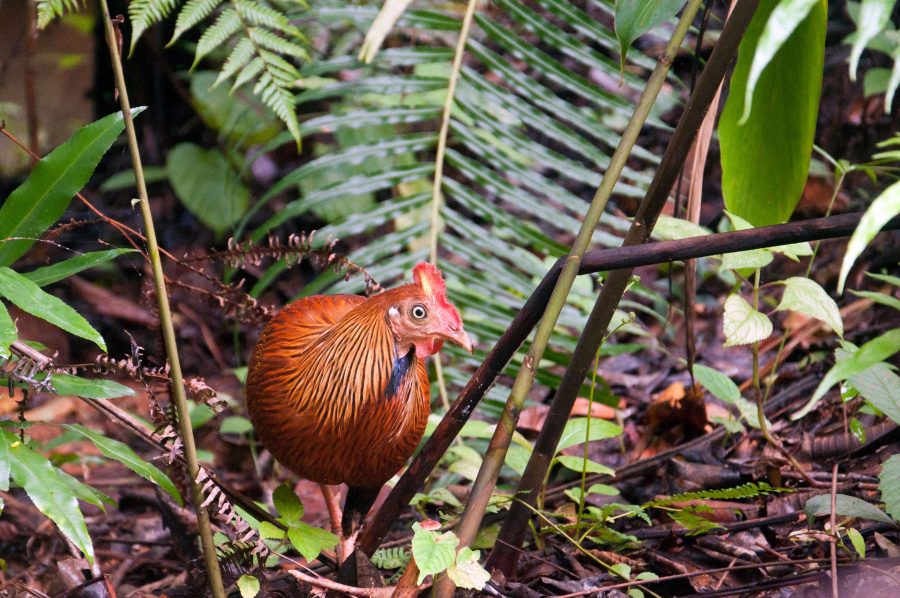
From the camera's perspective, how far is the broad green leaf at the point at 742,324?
196 cm

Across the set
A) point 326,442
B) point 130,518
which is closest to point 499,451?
point 326,442

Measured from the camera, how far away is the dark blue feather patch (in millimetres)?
2193

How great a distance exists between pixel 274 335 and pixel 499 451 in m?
0.97

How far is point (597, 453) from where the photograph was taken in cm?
321

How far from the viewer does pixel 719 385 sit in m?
2.53

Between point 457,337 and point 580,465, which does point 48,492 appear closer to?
point 457,337

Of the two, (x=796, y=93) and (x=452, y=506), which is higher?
(x=796, y=93)

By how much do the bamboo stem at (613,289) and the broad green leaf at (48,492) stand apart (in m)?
0.88

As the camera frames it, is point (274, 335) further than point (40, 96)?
No

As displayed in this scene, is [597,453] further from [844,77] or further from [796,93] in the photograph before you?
[844,77]

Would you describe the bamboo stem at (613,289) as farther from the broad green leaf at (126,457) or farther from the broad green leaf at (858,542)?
the broad green leaf at (126,457)

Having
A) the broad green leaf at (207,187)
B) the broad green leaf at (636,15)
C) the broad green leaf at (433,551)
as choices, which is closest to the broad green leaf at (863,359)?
the broad green leaf at (433,551)

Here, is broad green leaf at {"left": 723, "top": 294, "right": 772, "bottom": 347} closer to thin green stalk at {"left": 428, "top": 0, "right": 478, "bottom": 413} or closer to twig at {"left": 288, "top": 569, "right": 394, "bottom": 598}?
twig at {"left": 288, "top": 569, "right": 394, "bottom": 598}

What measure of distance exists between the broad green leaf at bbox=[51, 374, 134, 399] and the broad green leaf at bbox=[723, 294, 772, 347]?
50.7 inches
